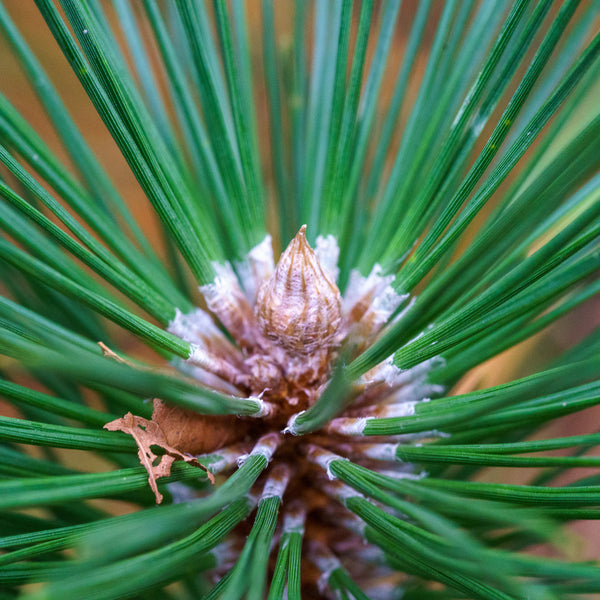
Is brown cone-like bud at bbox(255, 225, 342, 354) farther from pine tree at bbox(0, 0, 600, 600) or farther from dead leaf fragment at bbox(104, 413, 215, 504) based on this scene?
dead leaf fragment at bbox(104, 413, 215, 504)

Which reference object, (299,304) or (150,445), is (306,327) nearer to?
(299,304)

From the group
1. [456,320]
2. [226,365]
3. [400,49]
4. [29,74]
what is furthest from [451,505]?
[400,49]

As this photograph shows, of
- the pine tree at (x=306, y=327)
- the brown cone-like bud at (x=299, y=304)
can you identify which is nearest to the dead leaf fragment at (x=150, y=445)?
the pine tree at (x=306, y=327)

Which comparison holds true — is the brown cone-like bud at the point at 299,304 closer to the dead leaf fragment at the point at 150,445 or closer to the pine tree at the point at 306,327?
the pine tree at the point at 306,327

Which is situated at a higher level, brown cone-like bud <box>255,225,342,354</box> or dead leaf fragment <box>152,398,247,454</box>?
brown cone-like bud <box>255,225,342,354</box>

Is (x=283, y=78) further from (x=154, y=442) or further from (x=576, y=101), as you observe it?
(x=154, y=442)

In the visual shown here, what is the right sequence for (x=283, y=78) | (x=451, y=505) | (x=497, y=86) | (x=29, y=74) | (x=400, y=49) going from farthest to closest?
(x=400, y=49) → (x=283, y=78) → (x=29, y=74) → (x=497, y=86) → (x=451, y=505)

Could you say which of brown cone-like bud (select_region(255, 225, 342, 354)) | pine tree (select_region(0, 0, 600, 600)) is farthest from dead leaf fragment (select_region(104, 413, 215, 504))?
brown cone-like bud (select_region(255, 225, 342, 354))
